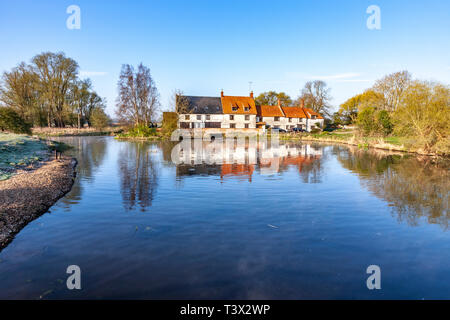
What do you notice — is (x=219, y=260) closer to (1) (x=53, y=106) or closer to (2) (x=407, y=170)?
(2) (x=407, y=170)

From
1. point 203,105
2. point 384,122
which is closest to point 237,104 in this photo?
point 203,105

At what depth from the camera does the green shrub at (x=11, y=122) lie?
32928mm

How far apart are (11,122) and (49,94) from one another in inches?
1061

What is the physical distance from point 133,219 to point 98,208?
229cm

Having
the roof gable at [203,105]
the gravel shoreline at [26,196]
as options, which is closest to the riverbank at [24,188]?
the gravel shoreline at [26,196]

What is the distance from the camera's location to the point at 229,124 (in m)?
64.6

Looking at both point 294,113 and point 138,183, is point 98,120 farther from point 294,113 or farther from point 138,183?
point 138,183

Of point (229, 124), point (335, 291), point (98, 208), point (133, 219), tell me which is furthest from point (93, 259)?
point (229, 124)

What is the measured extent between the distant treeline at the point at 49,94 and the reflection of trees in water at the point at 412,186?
→ 50424 millimetres

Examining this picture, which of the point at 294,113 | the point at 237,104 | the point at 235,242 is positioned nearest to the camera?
the point at 235,242

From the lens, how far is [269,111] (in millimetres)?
71562

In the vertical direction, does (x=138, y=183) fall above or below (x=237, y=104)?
below

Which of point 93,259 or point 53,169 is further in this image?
point 53,169
